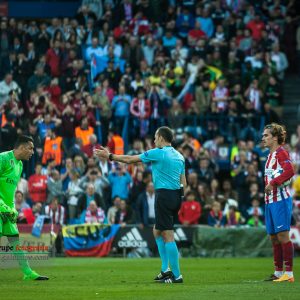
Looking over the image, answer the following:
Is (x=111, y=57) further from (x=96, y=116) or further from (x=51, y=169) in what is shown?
(x=51, y=169)

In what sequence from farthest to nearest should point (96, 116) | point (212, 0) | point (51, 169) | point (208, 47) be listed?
point (212, 0)
point (208, 47)
point (96, 116)
point (51, 169)

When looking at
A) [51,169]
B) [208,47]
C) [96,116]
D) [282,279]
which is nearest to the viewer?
[282,279]

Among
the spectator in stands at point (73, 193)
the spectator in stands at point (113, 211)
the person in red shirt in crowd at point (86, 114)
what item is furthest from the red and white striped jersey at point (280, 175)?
the person in red shirt in crowd at point (86, 114)

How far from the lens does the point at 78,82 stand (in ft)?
101

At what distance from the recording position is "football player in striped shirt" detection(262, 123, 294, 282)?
15.4 metres

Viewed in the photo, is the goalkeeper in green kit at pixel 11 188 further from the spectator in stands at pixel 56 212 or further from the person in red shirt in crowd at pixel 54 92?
the person in red shirt in crowd at pixel 54 92

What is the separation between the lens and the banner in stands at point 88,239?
25.6 metres

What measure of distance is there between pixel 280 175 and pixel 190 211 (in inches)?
445

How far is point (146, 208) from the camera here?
26375 millimetres

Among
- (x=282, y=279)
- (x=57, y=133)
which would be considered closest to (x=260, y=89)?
(x=57, y=133)

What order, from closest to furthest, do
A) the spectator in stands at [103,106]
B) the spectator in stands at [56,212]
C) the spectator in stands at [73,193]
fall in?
1. the spectator in stands at [56,212]
2. the spectator in stands at [73,193]
3. the spectator in stands at [103,106]

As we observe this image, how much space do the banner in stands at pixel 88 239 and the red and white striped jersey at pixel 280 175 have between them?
10487mm

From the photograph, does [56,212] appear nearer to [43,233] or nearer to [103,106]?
[43,233]

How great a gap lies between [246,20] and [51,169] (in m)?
9.48
